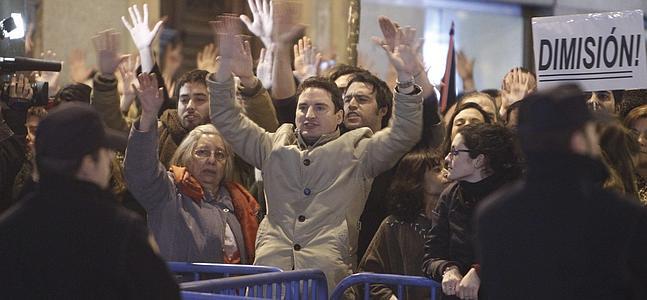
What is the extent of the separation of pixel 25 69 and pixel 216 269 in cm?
174

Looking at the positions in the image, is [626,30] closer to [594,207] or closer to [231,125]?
[231,125]

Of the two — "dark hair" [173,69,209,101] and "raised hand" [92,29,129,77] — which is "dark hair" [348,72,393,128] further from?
"raised hand" [92,29,129,77]

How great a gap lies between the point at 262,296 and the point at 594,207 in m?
1.78

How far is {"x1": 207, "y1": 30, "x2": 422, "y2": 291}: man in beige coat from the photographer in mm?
6281

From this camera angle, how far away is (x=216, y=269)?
557 centimetres

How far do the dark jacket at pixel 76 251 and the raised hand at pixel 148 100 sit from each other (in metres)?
2.38

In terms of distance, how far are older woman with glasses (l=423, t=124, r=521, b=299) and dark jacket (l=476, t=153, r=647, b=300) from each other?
1.64 m

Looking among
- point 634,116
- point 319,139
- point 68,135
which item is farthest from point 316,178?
point 68,135

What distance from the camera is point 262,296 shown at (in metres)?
5.06

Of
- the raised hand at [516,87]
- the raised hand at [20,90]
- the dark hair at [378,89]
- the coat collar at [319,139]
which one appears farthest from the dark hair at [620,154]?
the raised hand at [20,90]

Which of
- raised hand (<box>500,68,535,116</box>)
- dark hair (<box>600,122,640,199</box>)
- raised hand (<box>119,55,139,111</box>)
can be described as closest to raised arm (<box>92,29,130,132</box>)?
raised hand (<box>119,55,139,111</box>)

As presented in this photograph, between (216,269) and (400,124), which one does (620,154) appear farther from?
(216,269)

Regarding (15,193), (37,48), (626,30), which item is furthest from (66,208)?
(37,48)

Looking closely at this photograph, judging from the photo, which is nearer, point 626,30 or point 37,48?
point 626,30
